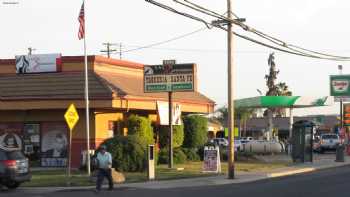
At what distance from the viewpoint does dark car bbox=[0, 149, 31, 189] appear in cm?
2331

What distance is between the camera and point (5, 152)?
23.8 meters

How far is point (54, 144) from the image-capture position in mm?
35906

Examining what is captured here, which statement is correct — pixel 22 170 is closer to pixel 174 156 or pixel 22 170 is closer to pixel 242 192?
pixel 242 192

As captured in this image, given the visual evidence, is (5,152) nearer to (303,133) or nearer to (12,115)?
(12,115)

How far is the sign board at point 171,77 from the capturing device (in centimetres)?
3369

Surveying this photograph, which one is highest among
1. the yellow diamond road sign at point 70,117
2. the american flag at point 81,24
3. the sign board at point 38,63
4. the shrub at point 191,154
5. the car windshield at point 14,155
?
the american flag at point 81,24

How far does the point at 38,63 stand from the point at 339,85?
25378 mm

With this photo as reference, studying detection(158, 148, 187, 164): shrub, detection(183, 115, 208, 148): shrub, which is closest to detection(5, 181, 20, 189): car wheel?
detection(158, 148, 187, 164): shrub

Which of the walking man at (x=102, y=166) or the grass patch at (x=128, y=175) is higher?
the walking man at (x=102, y=166)

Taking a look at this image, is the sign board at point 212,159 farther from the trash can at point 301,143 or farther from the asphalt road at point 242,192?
the trash can at point 301,143

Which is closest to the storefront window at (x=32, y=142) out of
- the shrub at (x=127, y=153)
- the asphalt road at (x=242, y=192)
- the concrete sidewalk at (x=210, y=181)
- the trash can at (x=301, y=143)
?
the shrub at (x=127, y=153)

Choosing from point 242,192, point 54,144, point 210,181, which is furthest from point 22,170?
point 54,144

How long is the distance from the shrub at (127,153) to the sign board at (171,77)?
3.70 m

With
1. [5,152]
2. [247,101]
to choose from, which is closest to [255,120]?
[247,101]
